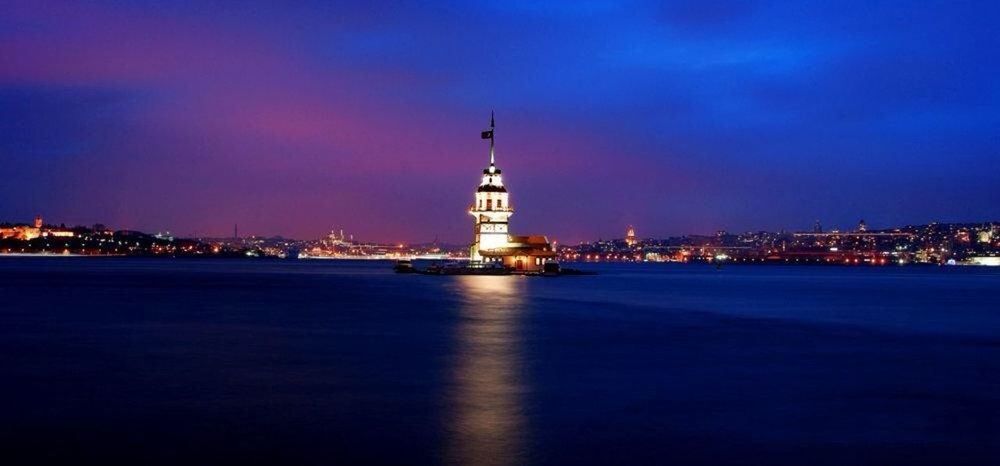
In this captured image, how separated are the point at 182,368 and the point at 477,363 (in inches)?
248

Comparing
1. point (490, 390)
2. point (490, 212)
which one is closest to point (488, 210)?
point (490, 212)

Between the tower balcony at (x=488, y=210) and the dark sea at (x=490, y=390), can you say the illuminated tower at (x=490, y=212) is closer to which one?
the tower balcony at (x=488, y=210)

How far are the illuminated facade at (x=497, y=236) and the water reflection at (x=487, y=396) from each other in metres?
64.4

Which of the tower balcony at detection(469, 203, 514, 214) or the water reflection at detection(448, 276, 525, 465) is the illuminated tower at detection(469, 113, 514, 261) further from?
the water reflection at detection(448, 276, 525, 465)

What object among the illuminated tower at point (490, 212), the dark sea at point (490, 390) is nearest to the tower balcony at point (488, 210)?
the illuminated tower at point (490, 212)

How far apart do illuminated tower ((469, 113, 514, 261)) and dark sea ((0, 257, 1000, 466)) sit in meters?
73.0

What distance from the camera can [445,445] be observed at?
13.0 meters

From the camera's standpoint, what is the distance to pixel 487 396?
17.5 meters

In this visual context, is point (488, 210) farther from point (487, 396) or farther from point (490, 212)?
point (487, 396)

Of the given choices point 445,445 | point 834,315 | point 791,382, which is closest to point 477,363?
point 791,382

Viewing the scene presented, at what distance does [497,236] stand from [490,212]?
2779 mm

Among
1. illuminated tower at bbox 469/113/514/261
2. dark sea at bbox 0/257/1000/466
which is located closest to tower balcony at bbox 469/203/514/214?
illuminated tower at bbox 469/113/514/261

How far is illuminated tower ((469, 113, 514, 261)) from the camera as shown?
364 ft

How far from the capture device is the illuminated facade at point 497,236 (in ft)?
328
